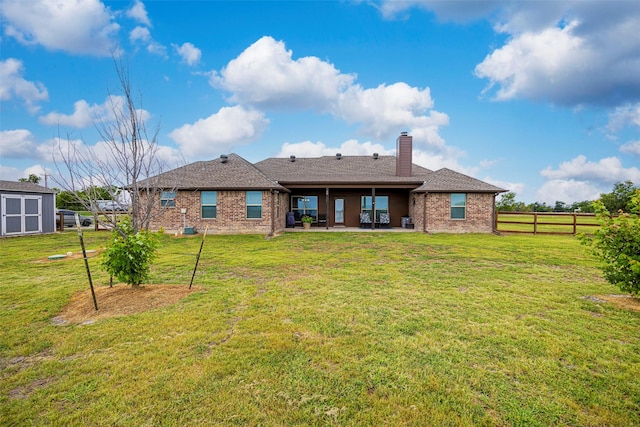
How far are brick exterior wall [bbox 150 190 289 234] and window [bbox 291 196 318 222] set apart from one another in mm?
3969

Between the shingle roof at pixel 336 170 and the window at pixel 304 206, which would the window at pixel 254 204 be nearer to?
the shingle roof at pixel 336 170

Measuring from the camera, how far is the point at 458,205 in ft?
51.4

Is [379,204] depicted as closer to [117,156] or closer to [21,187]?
[117,156]

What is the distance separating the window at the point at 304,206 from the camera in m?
18.4

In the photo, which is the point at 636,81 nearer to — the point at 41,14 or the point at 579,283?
the point at 579,283

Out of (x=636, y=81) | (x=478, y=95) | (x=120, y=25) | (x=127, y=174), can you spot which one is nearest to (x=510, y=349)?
(x=127, y=174)

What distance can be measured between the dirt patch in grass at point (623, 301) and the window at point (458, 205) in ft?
35.7

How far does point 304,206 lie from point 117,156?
13.2 meters

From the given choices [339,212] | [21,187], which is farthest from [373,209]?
[21,187]

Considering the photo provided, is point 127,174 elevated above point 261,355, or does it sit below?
Answer: above

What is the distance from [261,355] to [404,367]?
145cm

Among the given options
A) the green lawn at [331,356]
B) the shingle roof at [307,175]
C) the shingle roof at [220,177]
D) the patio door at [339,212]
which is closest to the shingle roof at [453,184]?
the shingle roof at [307,175]

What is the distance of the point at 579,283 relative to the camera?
591cm

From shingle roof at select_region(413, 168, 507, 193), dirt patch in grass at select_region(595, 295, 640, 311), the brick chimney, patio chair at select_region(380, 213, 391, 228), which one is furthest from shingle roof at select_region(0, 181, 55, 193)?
dirt patch in grass at select_region(595, 295, 640, 311)
